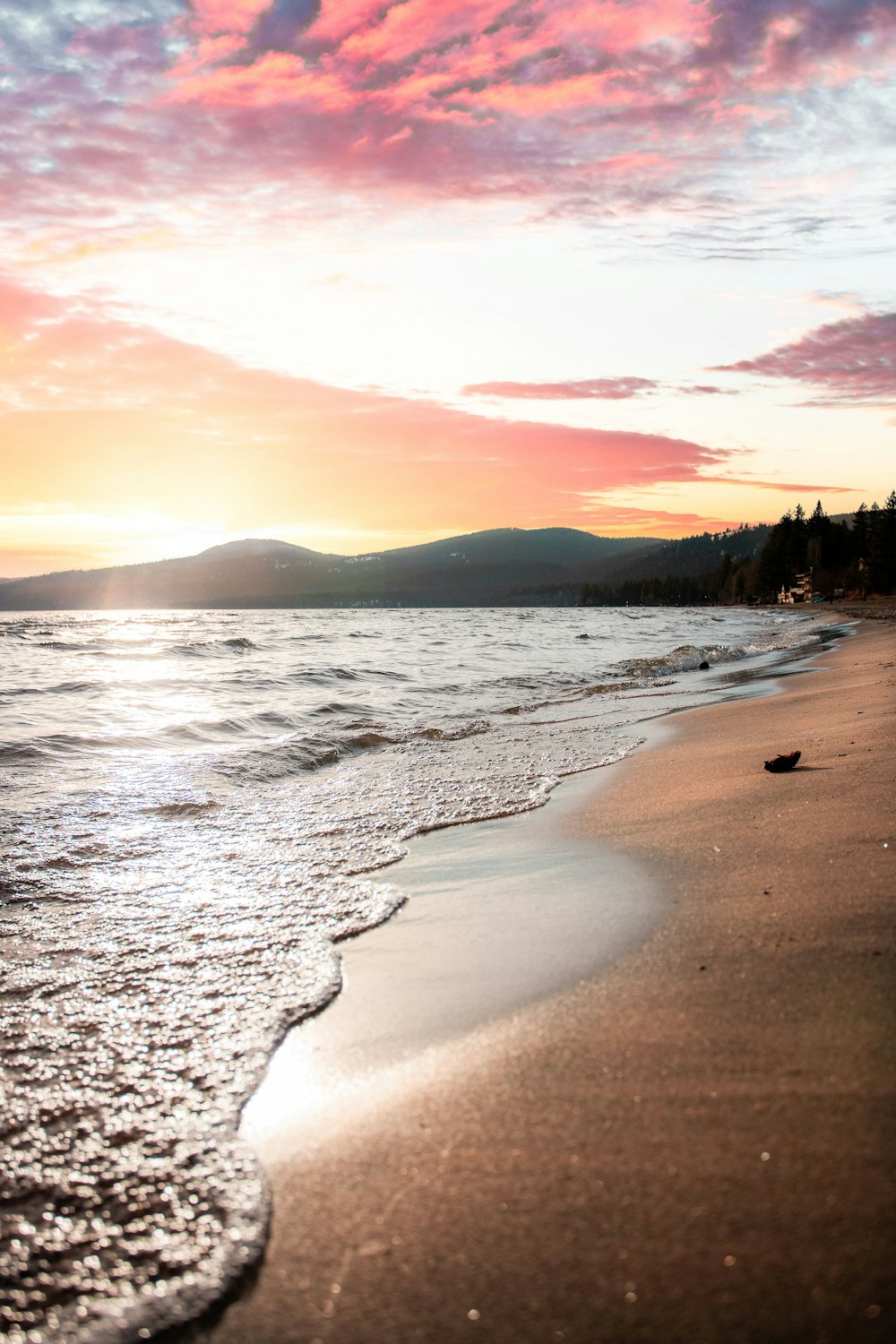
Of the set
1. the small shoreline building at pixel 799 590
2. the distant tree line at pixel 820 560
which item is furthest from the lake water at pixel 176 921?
the small shoreline building at pixel 799 590

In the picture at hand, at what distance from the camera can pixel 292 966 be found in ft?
12.7

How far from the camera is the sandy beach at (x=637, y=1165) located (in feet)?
5.69

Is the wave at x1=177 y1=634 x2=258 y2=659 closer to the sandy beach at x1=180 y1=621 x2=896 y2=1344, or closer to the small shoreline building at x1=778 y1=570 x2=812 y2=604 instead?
the sandy beach at x1=180 y1=621 x2=896 y2=1344

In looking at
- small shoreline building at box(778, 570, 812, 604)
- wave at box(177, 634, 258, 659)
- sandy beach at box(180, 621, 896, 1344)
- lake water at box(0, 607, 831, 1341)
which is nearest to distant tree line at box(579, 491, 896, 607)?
small shoreline building at box(778, 570, 812, 604)

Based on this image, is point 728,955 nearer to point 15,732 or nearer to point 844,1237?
point 844,1237

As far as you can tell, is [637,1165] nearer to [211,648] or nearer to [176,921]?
[176,921]

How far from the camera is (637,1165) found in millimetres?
2115

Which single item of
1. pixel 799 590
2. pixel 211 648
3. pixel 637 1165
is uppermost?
pixel 799 590

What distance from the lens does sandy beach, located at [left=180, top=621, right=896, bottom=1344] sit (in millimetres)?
1733

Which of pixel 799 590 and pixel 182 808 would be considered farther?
pixel 799 590

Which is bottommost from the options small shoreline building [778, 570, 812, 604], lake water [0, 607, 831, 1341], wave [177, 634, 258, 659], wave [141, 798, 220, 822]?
wave [141, 798, 220, 822]

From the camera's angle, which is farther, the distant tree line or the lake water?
the distant tree line

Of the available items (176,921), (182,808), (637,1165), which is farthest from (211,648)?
(637,1165)

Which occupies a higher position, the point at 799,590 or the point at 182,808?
the point at 799,590
